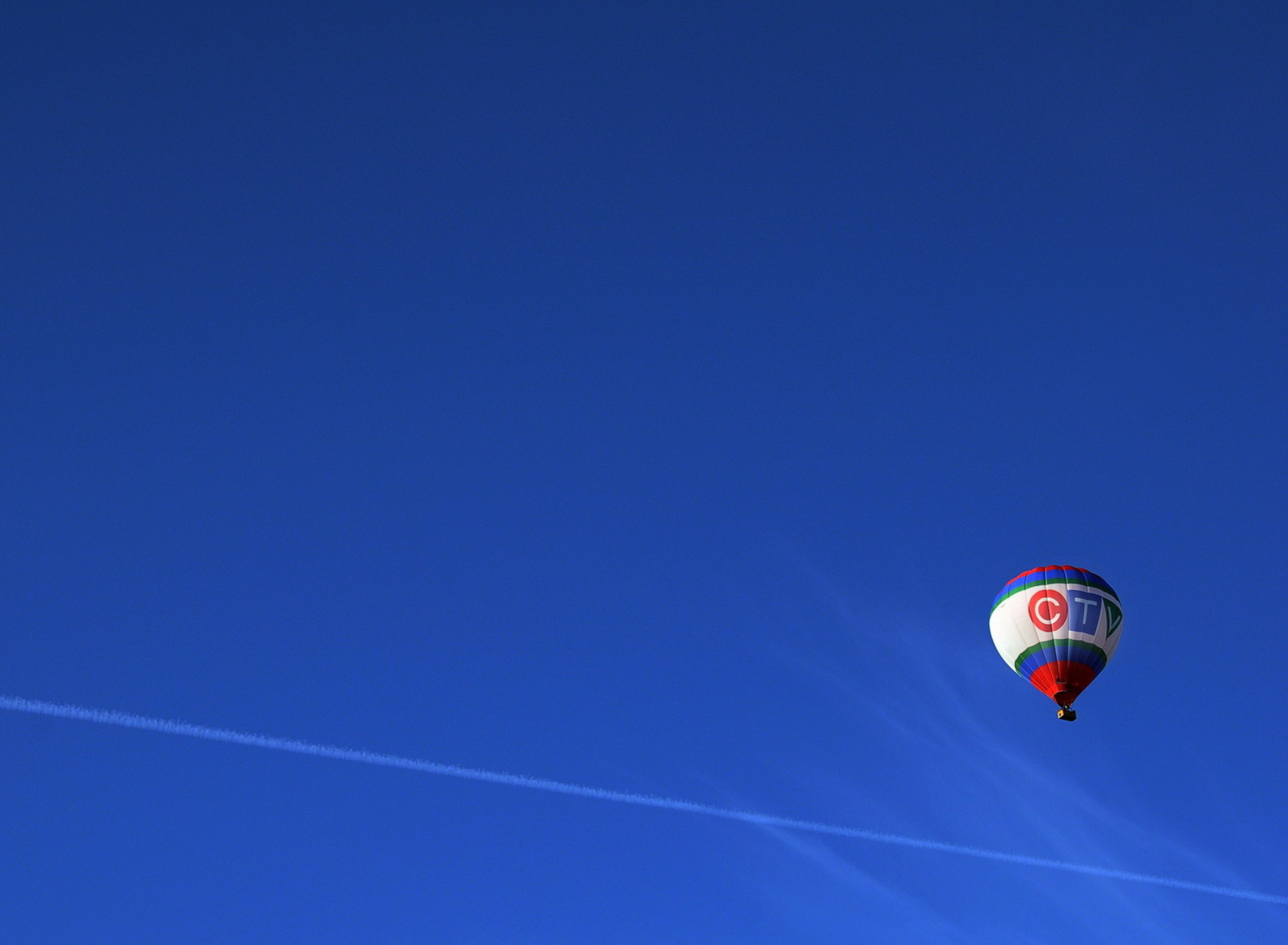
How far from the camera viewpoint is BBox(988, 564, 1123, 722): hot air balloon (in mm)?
43938

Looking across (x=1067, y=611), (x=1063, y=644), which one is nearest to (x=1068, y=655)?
(x=1063, y=644)

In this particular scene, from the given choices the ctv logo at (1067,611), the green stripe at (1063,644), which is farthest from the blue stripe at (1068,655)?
the ctv logo at (1067,611)

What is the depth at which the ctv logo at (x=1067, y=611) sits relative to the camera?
4409 centimetres

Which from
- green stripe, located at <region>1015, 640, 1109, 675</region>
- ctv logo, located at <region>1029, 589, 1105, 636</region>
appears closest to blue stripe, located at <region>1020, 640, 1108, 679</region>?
green stripe, located at <region>1015, 640, 1109, 675</region>

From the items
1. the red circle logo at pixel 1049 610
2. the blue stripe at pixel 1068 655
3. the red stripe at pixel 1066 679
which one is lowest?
the red stripe at pixel 1066 679

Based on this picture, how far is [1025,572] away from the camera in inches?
1795

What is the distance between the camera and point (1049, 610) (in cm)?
4434

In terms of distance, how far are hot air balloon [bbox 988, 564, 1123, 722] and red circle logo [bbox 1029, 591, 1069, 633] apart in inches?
0.8

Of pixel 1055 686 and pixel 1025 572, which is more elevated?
pixel 1025 572

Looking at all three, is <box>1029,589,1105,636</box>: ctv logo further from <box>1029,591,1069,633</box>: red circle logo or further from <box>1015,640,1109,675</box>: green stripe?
<box>1015,640,1109,675</box>: green stripe

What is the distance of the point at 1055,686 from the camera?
44.0m

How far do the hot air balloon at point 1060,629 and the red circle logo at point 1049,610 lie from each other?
2cm

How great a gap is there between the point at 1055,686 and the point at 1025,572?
12.1 ft

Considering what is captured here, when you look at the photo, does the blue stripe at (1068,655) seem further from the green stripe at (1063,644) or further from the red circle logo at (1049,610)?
the red circle logo at (1049,610)
